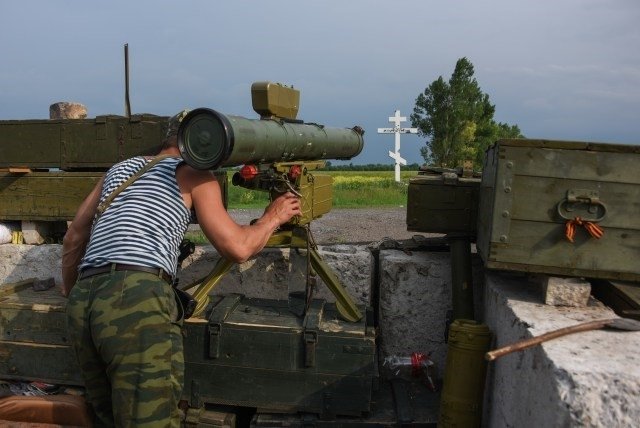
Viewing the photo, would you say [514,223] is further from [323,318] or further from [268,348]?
[268,348]

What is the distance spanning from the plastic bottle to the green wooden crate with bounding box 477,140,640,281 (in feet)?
4.46

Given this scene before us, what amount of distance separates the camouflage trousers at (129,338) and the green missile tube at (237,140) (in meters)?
0.70

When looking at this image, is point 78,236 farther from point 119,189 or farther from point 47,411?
point 47,411

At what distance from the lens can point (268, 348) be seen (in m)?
3.88

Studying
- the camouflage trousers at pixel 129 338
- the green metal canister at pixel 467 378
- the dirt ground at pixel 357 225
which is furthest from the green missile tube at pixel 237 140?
the dirt ground at pixel 357 225

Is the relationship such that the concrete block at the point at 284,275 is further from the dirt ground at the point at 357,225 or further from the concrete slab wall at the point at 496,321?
the dirt ground at the point at 357,225

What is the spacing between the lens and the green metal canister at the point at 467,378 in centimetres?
342

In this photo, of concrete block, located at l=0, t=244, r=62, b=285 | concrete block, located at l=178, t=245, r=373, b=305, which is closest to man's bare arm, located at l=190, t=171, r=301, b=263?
concrete block, located at l=178, t=245, r=373, b=305

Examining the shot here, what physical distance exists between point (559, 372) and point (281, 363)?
195 cm

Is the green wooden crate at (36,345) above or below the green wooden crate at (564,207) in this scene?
below

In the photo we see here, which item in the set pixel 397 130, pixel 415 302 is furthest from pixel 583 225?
pixel 397 130

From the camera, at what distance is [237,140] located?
9.87ft

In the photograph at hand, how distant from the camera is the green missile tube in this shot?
2975mm

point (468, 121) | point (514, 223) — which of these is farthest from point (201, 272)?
point (468, 121)
